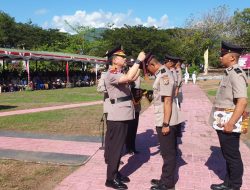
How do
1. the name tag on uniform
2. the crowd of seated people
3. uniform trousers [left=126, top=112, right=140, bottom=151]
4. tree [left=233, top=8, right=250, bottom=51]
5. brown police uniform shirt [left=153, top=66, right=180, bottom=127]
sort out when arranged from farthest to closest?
1. tree [left=233, top=8, right=250, bottom=51]
2. the crowd of seated people
3. uniform trousers [left=126, top=112, right=140, bottom=151]
4. brown police uniform shirt [left=153, top=66, right=180, bottom=127]
5. the name tag on uniform

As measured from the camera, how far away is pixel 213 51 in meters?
58.3

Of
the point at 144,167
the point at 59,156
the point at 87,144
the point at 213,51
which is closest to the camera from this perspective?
the point at 144,167

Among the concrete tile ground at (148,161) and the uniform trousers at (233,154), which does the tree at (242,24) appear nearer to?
the concrete tile ground at (148,161)

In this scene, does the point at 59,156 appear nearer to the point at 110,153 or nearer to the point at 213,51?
the point at 110,153

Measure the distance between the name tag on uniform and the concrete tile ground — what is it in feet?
3.13

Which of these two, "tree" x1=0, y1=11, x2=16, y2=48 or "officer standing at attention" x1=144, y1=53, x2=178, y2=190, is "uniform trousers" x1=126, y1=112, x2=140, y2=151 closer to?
"officer standing at attention" x1=144, y1=53, x2=178, y2=190

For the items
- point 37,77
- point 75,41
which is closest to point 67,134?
point 37,77

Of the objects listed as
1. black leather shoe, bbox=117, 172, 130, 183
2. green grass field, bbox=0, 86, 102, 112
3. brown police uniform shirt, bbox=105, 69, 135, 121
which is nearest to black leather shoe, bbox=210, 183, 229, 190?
black leather shoe, bbox=117, 172, 130, 183

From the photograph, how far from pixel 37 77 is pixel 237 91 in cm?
2483

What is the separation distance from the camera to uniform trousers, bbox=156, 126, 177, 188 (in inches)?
193

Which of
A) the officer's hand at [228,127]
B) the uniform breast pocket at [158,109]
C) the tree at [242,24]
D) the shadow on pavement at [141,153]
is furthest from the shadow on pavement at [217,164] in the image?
the tree at [242,24]

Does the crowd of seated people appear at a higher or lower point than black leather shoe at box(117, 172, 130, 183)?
higher

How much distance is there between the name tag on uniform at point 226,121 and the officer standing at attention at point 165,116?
50 cm

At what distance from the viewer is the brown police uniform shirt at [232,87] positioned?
454cm
